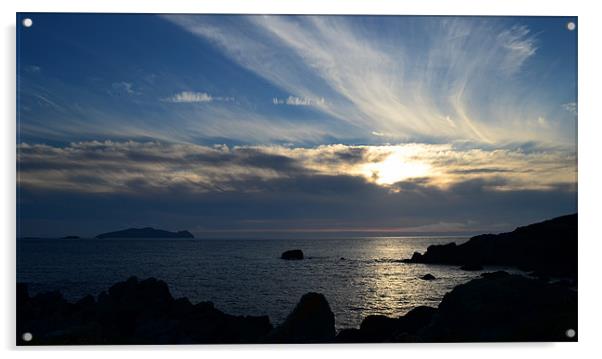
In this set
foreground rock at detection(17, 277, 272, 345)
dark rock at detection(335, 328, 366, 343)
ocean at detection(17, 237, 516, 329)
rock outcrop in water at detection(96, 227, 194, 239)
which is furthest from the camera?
rock outcrop in water at detection(96, 227, 194, 239)

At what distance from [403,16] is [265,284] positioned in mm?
3756

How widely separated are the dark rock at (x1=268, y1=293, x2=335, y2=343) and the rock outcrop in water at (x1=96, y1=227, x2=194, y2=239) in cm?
140

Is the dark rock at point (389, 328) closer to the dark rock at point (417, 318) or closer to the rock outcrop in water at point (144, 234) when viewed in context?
the dark rock at point (417, 318)

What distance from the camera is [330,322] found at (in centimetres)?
370

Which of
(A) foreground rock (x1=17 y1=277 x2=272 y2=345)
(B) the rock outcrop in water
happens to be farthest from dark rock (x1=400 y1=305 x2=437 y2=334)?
(B) the rock outcrop in water

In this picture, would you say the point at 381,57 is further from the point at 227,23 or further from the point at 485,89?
the point at 227,23

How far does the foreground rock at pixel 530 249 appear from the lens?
3.63 meters

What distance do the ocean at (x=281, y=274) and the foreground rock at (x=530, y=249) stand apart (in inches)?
5.5

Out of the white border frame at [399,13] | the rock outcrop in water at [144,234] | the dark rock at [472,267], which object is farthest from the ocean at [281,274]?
the white border frame at [399,13]

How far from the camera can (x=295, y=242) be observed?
509 cm

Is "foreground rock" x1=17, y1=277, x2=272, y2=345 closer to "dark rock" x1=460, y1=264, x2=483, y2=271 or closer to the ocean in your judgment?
the ocean

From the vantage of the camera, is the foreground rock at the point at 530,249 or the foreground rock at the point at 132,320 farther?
the foreground rock at the point at 530,249

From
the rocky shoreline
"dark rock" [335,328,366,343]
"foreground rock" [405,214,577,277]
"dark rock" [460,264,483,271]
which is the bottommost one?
"dark rock" [335,328,366,343]

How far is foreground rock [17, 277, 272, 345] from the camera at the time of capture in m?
3.44
